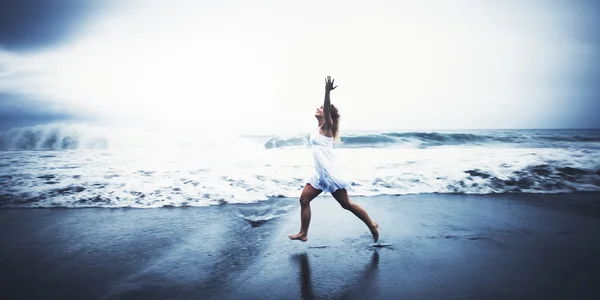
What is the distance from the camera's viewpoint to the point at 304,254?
12.0 ft

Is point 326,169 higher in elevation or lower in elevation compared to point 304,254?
higher

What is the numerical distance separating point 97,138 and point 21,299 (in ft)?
65.2

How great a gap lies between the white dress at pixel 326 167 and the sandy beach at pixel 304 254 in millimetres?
834

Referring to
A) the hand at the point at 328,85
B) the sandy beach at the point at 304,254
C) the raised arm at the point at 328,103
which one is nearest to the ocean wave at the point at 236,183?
the sandy beach at the point at 304,254

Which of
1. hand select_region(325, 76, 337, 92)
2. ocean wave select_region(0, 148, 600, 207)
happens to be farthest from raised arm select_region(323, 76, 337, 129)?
ocean wave select_region(0, 148, 600, 207)

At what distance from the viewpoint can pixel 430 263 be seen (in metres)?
3.35

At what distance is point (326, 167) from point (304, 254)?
3.67 feet

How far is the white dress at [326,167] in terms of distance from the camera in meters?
3.74

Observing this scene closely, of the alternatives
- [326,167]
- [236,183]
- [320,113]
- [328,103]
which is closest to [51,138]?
[236,183]

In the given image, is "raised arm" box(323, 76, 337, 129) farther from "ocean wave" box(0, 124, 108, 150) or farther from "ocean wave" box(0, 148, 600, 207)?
"ocean wave" box(0, 124, 108, 150)

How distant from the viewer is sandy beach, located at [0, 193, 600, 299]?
2.82 meters

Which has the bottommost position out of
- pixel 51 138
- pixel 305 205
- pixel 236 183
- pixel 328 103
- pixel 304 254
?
pixel 304 254

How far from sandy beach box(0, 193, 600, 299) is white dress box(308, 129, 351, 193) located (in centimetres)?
83

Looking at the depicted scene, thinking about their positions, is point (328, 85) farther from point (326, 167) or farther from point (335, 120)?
point (326, 167)
